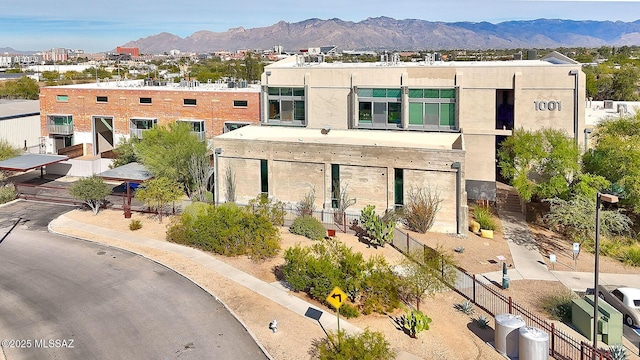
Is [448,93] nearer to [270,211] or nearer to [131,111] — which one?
[270,211]

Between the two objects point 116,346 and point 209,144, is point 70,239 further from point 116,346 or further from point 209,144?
point 209,144

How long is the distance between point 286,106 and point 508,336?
29513 mm

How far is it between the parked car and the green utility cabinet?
1.50 metres

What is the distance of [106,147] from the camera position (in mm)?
55156

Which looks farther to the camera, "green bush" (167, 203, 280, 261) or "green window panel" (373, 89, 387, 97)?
"green window panel" (373, 89, 387, 97)

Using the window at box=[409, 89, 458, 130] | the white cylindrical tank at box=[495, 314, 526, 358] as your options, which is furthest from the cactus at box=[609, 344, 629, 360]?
the window at box=[409, 89, 458, 130]

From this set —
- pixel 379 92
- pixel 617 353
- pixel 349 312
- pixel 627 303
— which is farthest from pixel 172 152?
pixel 617 353

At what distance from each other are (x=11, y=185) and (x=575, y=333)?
3790 cm

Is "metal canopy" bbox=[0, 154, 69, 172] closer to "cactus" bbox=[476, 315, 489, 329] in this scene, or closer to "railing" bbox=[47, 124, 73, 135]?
"railing" bbox=[47, 124, 73, 135]

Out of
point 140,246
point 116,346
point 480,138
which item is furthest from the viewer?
point 480,138

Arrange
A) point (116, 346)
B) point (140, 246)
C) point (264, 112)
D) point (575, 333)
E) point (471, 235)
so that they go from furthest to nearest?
point (264, 112) < point (471, 235) < point (140, 246) < point (575, 333) < point (116, 346)

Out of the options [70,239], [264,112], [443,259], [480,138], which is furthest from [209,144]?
[443,259]

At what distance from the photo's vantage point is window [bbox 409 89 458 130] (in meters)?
38.9

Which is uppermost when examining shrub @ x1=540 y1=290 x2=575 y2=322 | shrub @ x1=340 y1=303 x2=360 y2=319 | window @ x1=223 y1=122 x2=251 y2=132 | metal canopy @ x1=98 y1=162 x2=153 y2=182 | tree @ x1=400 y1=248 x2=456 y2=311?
window @ x1=223 y1=122 x2=251 y2=132
